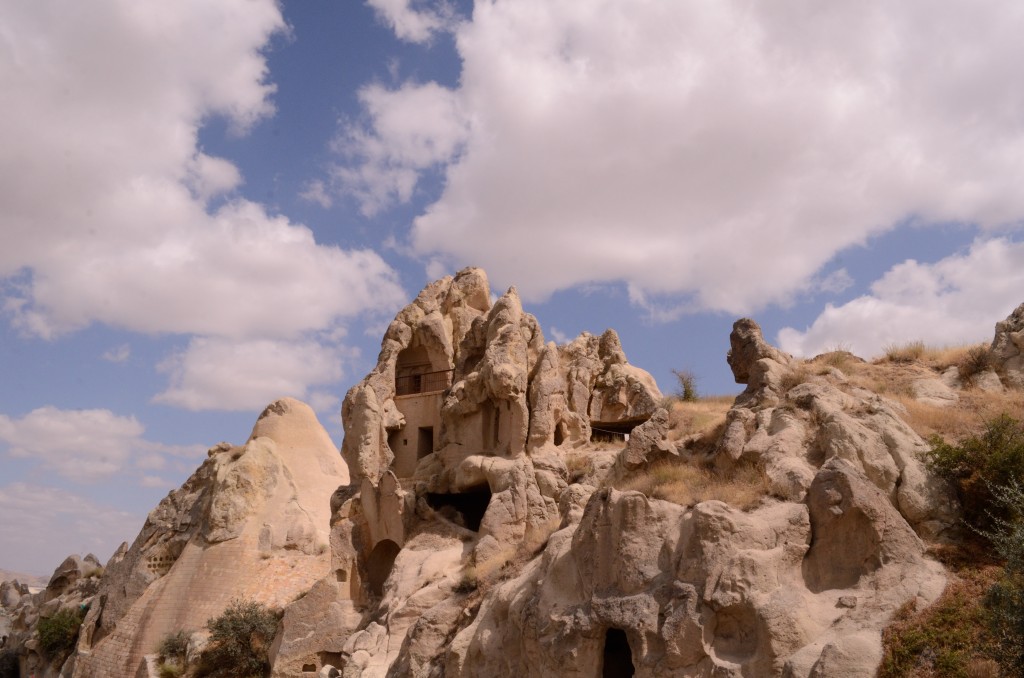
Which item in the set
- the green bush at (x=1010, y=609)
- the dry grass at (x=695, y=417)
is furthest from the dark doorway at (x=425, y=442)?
the green bush at (x=1010, y=609)

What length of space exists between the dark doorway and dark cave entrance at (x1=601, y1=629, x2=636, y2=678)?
11.4 metres

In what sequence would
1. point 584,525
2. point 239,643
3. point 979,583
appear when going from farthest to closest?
point 239,643 < point 584,525 < point 979,583

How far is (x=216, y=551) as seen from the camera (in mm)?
27219

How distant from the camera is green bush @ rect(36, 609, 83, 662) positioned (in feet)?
102

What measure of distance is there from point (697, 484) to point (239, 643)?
1482cm

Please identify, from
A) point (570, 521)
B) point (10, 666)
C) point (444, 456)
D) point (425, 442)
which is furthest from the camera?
point (10, 666)

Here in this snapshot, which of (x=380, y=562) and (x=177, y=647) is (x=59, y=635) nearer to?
(x=177, y=647)

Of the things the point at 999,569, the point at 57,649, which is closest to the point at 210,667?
the point at 57,649

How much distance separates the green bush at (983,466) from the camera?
12648 mm

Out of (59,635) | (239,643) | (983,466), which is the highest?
(983,466)

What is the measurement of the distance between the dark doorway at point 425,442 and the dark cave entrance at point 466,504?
2.64m

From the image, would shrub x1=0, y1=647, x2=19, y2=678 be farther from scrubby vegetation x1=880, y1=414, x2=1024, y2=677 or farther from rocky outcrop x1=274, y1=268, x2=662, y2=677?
scrubby vegetation x1=880, y1=414, x2=1024, y2=677

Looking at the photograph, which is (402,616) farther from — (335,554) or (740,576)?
(740,576)

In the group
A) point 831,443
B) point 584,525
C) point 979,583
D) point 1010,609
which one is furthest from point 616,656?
point 1010,609
